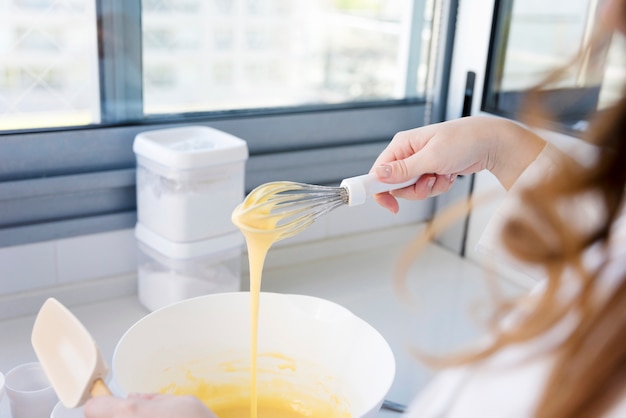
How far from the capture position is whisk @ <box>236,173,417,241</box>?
2.35 feet

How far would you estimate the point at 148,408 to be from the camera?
1.71ft

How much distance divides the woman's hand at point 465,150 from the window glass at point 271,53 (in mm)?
404

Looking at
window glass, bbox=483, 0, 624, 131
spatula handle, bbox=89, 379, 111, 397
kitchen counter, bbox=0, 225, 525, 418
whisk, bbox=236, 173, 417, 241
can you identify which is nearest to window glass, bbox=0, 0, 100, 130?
kitchen counter, bbox=0, 225, 525, 418

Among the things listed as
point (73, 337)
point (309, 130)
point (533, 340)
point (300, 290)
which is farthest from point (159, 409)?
point (309, 130)

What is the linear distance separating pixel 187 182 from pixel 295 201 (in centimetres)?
19

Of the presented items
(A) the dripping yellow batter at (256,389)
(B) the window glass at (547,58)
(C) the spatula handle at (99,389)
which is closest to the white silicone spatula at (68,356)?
(C) the spatula handle at (99,389)

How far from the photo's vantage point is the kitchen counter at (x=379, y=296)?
0.93 m

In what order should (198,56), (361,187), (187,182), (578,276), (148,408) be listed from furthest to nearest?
(198,56), (187,182), (361,187), (148,408), (578,276)

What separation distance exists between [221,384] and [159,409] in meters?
0.32

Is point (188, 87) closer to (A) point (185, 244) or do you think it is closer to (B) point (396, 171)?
(A) point (185, 244)

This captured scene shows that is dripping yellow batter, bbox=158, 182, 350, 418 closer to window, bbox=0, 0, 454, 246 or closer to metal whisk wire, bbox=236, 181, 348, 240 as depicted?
metal whisk wire, bbox=236, 181, 348, 240

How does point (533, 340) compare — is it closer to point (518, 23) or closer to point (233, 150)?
point (233, 150)

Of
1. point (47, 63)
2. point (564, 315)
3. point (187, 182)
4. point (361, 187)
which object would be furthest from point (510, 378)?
point (47, 63)

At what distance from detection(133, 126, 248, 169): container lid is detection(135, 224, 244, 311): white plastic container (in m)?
0.12
